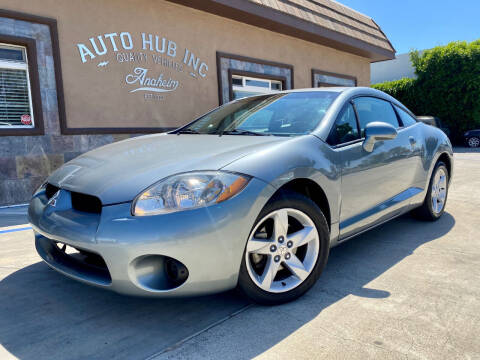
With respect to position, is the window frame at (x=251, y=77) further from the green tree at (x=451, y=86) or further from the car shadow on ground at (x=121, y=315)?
the green tree at (x=451, y=86)

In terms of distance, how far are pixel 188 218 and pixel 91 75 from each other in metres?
5.83

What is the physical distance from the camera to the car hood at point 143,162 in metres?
2.00

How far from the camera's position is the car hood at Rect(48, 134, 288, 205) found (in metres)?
2.00

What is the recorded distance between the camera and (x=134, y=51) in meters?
7.32

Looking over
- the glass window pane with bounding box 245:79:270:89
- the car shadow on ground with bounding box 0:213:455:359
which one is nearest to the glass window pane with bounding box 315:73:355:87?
the glass window pane with bounding box 245:79:270:89

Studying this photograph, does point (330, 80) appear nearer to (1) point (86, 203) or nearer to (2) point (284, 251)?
(2) point (284, 251)

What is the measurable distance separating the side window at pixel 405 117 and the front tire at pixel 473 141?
50.5 feet

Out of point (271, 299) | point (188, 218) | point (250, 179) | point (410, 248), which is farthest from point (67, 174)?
point (410, 248)

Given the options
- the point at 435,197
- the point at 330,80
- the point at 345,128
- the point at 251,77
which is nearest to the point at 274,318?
the point at 345,128

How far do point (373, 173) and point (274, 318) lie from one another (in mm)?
1377

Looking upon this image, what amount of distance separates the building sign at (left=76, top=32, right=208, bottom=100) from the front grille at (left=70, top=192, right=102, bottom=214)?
5.31m

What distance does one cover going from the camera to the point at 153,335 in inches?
76.5

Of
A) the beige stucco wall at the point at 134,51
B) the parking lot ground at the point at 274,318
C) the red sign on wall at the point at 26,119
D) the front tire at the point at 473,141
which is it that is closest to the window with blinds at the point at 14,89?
the red sign on wall at the point at 26,119

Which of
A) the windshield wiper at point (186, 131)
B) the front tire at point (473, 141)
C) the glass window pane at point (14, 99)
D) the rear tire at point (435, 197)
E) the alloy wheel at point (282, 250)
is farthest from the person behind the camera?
the front tire at point (473, 141)
